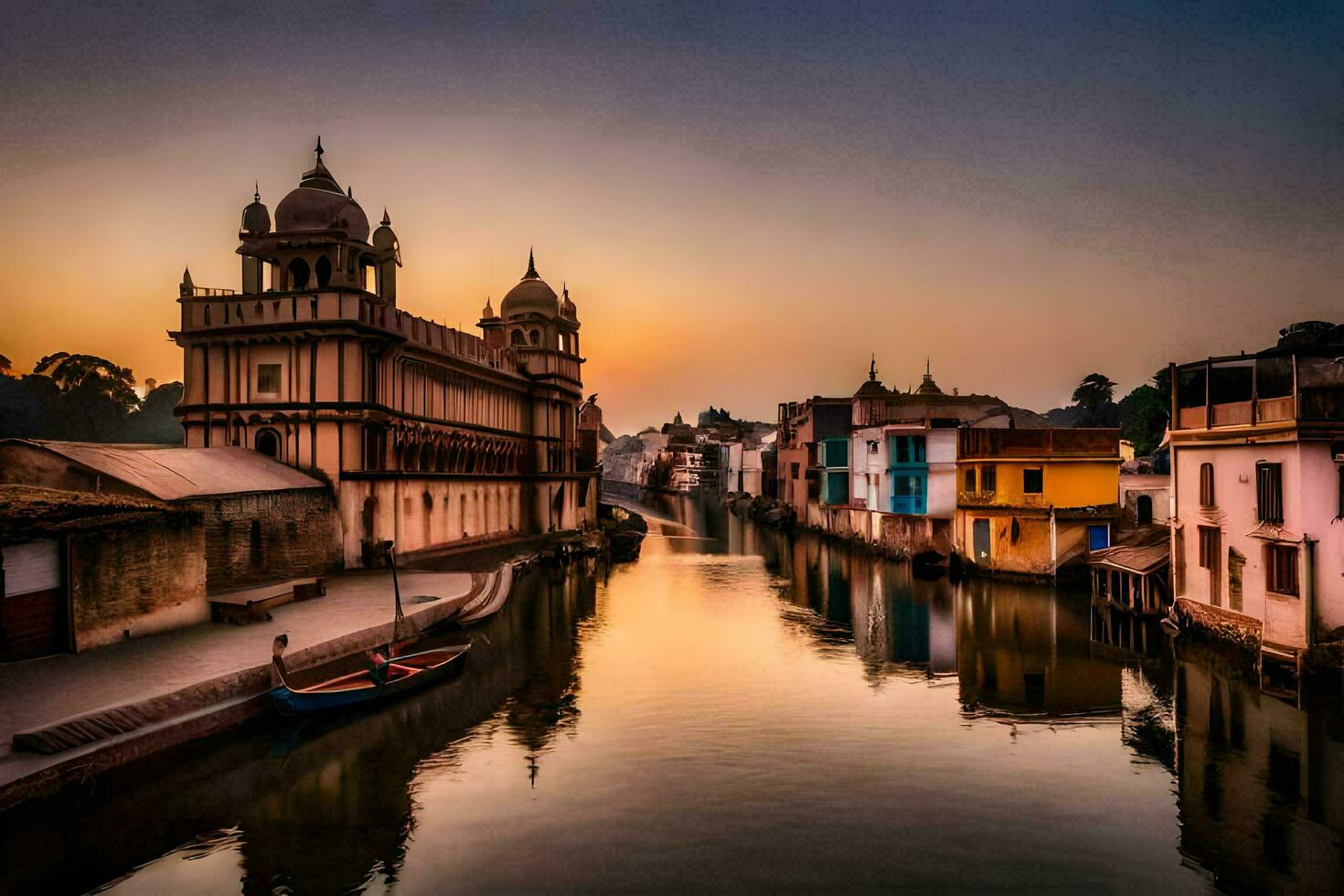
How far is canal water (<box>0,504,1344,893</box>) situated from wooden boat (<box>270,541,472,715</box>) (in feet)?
1.62

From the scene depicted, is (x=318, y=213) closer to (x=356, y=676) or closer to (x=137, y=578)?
(x=137, y=578)

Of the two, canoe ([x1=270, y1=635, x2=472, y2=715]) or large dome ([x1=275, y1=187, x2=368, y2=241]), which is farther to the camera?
large dome ([x1=275, y1=187, x2=368, y2=241])

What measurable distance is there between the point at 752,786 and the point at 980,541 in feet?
97.9

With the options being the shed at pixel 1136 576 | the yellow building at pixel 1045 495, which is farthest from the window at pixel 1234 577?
the yellow building at pixel 1045 495

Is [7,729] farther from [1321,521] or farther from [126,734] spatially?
[1321,521]

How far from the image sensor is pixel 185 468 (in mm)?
28297

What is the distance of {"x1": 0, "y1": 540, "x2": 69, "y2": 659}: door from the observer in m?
17.8

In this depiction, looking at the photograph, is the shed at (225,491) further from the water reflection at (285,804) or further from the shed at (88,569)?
the water reflection at (285,804)

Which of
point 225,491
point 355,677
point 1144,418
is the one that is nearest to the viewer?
point 355,677

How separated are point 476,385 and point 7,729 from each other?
36315mm

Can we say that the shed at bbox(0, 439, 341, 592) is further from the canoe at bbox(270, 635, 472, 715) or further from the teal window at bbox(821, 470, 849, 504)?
the teal window at bbox(821, 470, 849, 504)

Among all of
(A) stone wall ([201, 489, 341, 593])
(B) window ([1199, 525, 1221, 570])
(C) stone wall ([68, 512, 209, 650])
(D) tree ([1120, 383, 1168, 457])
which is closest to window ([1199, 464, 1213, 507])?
(B) window ([1199, 525, 1221, 570])

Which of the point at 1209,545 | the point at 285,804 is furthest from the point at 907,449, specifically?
the point at 285,804

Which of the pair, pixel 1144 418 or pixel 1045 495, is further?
pixel 1144 418
